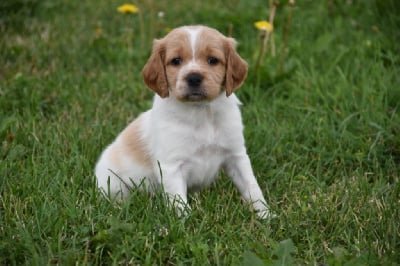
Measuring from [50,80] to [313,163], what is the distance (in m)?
2.61

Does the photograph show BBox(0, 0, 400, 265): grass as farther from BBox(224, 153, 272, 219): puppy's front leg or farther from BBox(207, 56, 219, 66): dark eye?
BBox(207, 56, 219, 66): dark eye

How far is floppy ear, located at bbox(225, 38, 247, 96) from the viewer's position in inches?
161

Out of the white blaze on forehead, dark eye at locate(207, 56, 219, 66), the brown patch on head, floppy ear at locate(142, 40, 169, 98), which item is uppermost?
the white blaze on forehead

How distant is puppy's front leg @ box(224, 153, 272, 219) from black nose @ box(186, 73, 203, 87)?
636mm

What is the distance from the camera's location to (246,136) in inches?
201

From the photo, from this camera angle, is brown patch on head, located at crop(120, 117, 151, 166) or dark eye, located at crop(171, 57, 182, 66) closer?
dark eye, located at crop(171, 57, 182, 66)

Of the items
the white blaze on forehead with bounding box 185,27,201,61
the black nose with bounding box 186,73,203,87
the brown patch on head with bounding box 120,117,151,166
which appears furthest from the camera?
the brown patch on head with bounding box 120,117,151,166

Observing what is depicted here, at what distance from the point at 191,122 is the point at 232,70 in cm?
42

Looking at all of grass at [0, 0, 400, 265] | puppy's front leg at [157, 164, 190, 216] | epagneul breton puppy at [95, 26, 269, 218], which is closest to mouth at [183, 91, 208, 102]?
epagneul breton puppy at [95, 26, 269, 218]

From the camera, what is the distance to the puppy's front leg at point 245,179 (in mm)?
4152

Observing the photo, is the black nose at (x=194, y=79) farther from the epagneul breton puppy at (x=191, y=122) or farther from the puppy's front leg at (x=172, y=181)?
the puppy's front leg at (x=172, y=181)

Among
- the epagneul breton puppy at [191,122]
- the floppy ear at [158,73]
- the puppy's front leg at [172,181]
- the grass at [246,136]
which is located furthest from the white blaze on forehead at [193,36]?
the grass at [246,136]

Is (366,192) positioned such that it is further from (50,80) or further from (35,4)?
(35,4)

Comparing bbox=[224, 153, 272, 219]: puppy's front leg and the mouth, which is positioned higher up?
the mouth
